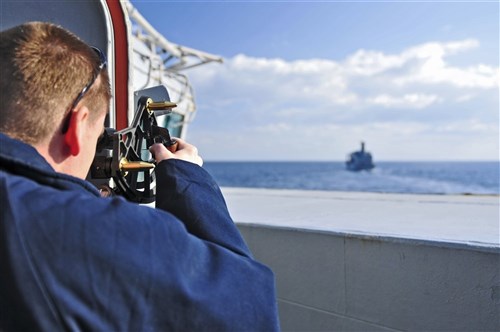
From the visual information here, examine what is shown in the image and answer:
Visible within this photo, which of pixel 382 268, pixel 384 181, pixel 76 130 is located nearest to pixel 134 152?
pixel 76 130

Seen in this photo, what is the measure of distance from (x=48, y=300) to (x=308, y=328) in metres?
1.91

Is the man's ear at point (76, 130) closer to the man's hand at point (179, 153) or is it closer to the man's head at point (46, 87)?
the man's head at point (46, 87)

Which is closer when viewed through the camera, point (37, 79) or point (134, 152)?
point (37, 79)

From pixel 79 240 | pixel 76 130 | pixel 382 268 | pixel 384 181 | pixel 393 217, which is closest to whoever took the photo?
pixel 79 240

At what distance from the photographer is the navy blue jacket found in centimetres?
71

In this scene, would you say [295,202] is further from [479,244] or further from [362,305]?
[479,244]

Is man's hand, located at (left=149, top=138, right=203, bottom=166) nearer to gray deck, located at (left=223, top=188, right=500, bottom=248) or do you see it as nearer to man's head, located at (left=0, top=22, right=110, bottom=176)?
man's head, located at (left=0, top=22, right=110, bottom=176)

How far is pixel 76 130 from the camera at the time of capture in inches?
34.0

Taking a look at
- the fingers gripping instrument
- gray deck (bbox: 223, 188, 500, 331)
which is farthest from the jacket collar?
gray deck (bbox: 223, 188, 500, 331)

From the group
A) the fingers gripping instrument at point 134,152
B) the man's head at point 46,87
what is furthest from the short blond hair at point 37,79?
the fingers gripping instrument at point 134,152

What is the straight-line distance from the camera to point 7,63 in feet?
2.68

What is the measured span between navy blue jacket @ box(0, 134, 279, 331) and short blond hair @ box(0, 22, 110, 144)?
0.05 metres

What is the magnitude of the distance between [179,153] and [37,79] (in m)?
0.40

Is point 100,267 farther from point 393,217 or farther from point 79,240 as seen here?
point 393,217
